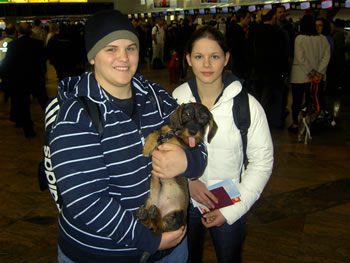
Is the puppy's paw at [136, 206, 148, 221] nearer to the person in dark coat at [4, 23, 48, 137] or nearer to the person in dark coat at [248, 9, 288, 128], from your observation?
the person in dark coat at [248, 9, 288, 128]

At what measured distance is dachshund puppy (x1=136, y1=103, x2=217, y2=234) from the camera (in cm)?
166

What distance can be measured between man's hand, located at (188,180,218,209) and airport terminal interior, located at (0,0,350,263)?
137 cm

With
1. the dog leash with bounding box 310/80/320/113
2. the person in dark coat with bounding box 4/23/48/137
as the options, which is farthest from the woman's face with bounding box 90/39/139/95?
the person in dark coat with bounding box 4/23/48/137

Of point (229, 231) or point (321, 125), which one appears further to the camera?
point (321, 125)

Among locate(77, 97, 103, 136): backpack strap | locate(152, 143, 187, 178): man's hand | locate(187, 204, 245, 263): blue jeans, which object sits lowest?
locate(187, 204, 245, 263): blue jeans

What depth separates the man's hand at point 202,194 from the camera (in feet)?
6.61

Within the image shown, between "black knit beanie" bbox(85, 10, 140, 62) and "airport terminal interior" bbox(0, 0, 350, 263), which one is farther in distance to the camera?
"airport terminal interior" bbox(0, 0, 350, 263)

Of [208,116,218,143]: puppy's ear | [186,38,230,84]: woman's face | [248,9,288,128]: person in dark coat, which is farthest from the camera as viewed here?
[248,9,288,128]: person in dark coat

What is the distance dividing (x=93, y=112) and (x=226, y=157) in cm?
101

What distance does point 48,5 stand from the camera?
30.6 metres

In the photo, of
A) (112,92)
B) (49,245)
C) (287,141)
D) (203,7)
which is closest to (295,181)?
(287,141)

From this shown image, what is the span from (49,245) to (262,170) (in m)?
2.52

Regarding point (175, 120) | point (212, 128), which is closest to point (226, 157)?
point (212, 128)

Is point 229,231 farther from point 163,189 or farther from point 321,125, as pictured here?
point 321,125
